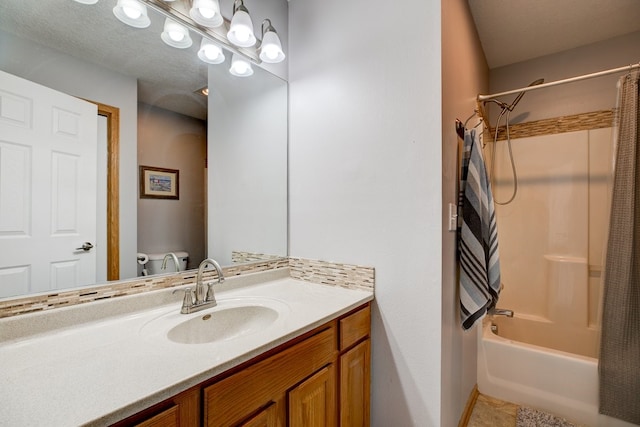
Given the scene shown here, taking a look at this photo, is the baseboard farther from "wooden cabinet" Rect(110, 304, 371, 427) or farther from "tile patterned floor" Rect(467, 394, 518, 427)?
"wooden cabinet" Rect(110, 304, 371, 427)

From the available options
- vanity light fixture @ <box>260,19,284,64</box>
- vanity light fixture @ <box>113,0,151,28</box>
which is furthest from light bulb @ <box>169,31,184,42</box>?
vanity light fixture @ <box>260,19,284,64</box>

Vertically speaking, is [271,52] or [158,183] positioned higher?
[271,52]

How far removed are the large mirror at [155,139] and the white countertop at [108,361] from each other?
0.56ft

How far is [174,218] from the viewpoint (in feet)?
4.49

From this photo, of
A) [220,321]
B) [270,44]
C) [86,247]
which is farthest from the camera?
[270,44]

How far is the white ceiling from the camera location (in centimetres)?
175

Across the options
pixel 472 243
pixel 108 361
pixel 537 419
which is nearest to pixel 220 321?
pixel 108 361

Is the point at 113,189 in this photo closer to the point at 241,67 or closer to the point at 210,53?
the point at 210,53

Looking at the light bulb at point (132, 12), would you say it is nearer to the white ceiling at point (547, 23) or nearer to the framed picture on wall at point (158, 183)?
the framed picture on wall at point (158, 183)

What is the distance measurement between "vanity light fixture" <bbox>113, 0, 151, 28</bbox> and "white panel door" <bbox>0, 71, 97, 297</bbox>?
371 mm

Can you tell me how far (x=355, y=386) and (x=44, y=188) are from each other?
1418 mm

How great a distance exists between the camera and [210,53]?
1439 millimetres

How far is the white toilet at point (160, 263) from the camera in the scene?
1236mm

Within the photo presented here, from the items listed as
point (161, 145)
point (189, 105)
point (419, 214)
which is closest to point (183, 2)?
point (189, 105)
